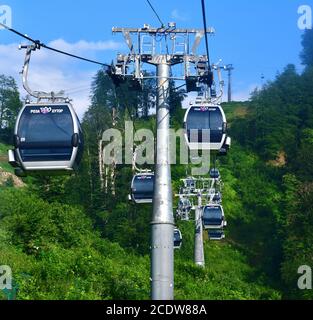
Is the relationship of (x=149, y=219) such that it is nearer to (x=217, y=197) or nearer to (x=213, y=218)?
(x=217, y=197)

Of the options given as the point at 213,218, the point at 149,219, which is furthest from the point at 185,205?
the point at 149,219

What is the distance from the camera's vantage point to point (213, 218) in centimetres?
3528

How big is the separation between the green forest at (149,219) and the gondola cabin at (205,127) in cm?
46

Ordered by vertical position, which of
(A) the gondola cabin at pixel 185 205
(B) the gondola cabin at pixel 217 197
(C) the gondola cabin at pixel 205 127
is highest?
(B) the gondola cabin at pixel 217 197

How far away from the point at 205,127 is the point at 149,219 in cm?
3555

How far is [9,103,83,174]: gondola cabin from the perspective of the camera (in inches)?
548

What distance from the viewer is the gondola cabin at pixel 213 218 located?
116 feet

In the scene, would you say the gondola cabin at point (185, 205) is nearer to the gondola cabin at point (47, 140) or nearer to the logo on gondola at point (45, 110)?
the gondola cabin at point (47, 140)

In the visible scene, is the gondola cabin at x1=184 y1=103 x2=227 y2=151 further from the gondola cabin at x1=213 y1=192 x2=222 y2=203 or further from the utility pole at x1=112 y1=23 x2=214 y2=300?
the gondola cabin at x1=213 y1=192 x2=222 y2=203

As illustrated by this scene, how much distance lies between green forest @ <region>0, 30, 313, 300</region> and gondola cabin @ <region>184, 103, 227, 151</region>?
457mm

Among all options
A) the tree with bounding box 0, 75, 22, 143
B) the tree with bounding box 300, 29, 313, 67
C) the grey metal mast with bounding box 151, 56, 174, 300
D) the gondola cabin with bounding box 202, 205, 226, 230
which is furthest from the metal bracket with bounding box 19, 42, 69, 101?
the tree with bounding box 300, 29, 313, 67

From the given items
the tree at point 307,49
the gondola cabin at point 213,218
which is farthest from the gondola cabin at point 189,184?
the tree at point 307,49
